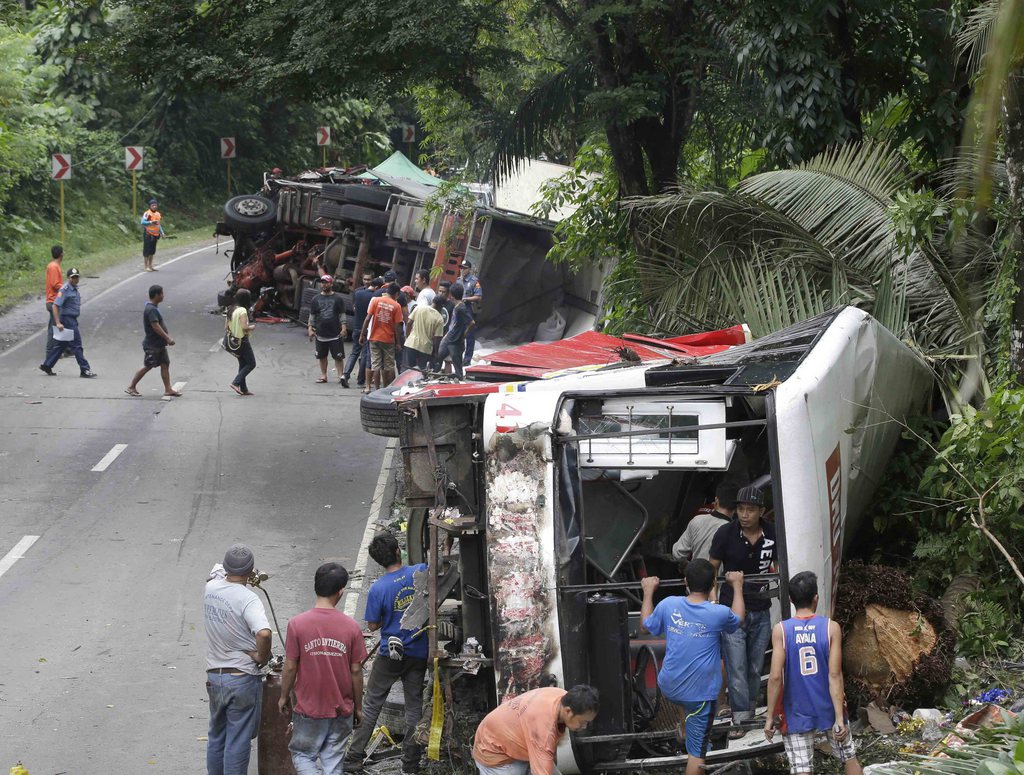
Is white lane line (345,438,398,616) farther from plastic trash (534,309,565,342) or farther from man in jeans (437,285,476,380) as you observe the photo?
plastic trash (534,309,565,342)

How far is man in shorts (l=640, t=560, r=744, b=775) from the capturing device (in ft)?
22.6

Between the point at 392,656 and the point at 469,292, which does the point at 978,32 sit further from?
the point at 469,292

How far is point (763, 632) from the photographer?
25.3 feet

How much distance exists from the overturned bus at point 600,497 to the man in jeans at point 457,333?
1035cm

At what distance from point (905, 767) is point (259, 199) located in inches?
860

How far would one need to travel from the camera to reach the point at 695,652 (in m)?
6.90

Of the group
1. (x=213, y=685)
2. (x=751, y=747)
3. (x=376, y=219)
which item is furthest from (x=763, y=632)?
(x=376, y=219)

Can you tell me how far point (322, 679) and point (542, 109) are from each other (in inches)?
406

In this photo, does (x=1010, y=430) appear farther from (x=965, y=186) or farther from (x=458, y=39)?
(x=458, y=39)

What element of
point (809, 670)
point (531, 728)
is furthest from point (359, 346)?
point (531, 728)

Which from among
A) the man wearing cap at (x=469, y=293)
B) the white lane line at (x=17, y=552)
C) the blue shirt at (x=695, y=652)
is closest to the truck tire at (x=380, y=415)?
the white lane line at (x=17, y=552)

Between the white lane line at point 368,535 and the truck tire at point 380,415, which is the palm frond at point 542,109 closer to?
the white lane line at point 368,535

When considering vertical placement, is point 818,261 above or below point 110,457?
above

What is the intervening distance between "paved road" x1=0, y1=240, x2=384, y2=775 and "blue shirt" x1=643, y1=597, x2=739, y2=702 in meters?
3.04
